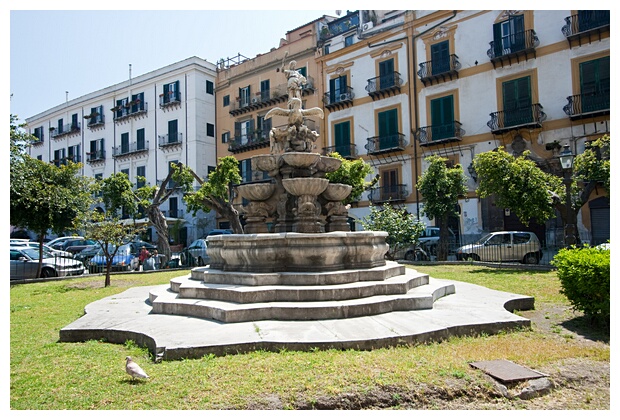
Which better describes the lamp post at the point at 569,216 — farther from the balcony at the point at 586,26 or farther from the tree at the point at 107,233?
the tree at the point at 107,233

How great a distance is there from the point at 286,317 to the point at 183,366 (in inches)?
71.0

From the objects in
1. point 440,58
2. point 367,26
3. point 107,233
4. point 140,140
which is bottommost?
point 107,233

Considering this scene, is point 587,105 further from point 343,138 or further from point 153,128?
point 153,128

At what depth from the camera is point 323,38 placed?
99.8 feet

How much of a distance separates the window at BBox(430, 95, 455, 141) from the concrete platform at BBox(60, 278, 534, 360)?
18761mm

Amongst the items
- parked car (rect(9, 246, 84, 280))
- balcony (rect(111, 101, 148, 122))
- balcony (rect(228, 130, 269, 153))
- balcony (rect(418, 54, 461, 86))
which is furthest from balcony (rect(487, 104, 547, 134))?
balcony (rect(111, 101, 148, 122))

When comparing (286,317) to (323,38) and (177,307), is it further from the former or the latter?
(323,38)

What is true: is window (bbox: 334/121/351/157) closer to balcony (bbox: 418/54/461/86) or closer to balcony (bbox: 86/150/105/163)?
balcony (bbox: 418/54/461/86)

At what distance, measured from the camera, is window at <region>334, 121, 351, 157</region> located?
28.5 metres

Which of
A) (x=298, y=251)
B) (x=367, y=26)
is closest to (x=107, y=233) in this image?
(x=298, y=251)

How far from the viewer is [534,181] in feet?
45.6

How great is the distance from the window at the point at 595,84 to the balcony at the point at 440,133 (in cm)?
586

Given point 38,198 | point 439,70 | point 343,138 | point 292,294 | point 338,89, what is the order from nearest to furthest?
point 292,294, point 38,198, point 439,70, point 343,138, point 338,89

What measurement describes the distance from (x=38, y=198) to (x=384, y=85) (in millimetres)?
19632
